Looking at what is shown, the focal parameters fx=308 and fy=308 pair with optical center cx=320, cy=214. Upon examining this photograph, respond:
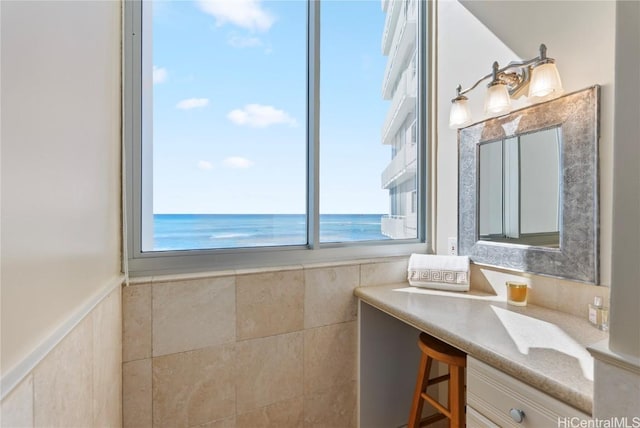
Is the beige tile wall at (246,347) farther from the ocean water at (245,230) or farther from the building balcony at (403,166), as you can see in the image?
the building balcony at (403,166)

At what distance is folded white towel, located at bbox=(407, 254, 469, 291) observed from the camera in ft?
5.02

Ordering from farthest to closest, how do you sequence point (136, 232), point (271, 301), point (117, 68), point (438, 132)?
1. point (438, 132)
2. point (271, 301)
3. point (136, 232)
4. point (117, 68)

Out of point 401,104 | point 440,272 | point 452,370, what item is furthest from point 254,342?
point 401,104

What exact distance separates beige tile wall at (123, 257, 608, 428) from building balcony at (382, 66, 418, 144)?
805 millimetres

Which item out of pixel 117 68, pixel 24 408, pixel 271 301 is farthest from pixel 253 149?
pixel 24 408

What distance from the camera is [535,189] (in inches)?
51.3

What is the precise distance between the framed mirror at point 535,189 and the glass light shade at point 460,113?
74 mm

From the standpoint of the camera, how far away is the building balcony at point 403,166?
190 centimetres

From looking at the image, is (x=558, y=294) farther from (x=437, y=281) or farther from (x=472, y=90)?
(x=472, y=90)

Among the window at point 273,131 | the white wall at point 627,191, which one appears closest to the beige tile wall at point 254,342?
the window at point 273,131

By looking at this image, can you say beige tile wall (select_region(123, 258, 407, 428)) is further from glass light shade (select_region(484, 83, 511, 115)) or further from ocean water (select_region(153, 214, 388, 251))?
glass light shade (select_region(484, 83, 511, 115))

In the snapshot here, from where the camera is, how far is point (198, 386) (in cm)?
132

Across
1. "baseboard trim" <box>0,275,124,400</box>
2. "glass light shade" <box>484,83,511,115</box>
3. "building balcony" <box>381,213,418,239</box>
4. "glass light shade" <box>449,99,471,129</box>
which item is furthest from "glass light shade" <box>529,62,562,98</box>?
"baseboard trim" <box>0,275,124,400</box>

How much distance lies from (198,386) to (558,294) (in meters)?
1.53
